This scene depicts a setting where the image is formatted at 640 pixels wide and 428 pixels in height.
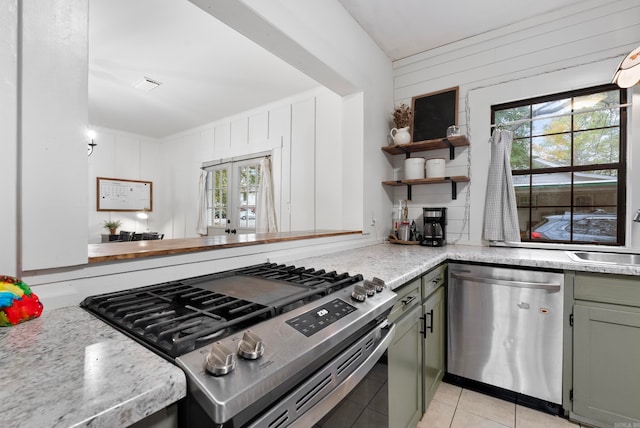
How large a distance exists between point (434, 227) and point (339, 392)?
78.4 inches

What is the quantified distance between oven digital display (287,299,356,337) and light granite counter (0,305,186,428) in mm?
313

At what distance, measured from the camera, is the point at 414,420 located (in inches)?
63.4

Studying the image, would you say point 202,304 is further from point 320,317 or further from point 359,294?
Result: point 359,294

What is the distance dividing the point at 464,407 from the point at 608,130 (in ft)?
7.33

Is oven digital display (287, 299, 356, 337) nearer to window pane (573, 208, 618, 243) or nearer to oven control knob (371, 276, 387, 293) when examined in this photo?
oven control knob (371, 276, 387, 293)

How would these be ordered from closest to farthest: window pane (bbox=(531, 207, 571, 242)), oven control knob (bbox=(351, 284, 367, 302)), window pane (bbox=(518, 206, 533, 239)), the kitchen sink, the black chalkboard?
oven control knob (bbox=(351, 284, 367, 302)) < the kitchen sink < window pane (bbox=(531, 207, 571, 242)) < window pane (bbox=(518, 206, 533, 239)) < the black chalkboard

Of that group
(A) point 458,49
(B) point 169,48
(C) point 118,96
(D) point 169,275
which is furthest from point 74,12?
(C) point 118,96

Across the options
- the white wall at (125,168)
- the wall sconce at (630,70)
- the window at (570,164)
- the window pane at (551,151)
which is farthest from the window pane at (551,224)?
the white wall at (125,168)

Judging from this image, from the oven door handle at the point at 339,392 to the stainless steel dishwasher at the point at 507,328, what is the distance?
123 cm

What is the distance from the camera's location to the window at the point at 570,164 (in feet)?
7.21

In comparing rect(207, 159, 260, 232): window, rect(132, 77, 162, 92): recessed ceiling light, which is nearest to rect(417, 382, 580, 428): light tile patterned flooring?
rect(207, 159, 260, 232): window

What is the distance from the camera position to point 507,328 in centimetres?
193

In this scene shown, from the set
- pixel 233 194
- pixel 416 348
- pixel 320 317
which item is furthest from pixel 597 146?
pixel 233 194

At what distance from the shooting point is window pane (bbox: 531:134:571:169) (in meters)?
2.37
